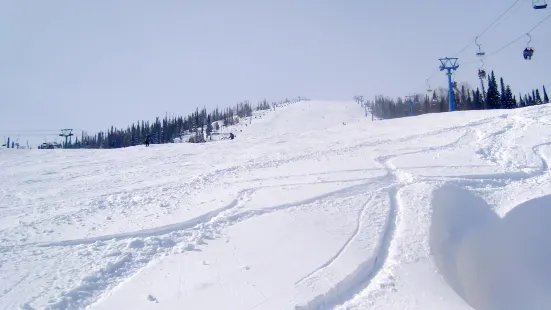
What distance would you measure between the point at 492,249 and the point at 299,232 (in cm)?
541

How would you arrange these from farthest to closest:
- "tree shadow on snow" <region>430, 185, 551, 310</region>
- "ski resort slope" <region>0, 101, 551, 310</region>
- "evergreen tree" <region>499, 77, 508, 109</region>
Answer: "evergreen tree" <region>499, 77, 508, 109</region>
"tree shadow on snow" <region>430, 185, 551, 310</region>
"ski resort slope" <region>0, 101, 551, 310</region>

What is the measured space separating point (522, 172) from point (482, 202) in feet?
10.2

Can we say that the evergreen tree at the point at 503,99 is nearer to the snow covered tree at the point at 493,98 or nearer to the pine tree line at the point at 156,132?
the snow covered tree at the point at 493,98

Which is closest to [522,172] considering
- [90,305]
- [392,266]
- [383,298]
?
[392,266]

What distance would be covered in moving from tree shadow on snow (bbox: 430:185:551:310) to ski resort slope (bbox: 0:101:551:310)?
37 millimetres

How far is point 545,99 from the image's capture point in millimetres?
72125

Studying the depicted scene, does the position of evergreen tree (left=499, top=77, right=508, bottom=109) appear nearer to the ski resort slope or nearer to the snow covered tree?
the snow covered tree

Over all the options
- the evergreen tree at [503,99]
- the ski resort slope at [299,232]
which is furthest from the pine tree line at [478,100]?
the ski resort slope at [299,232]

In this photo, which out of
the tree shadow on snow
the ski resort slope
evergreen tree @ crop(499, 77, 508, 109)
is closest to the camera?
the ski resort slope

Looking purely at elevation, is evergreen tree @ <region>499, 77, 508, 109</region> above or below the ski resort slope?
above

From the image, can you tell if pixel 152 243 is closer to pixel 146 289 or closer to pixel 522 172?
pixel 146 289

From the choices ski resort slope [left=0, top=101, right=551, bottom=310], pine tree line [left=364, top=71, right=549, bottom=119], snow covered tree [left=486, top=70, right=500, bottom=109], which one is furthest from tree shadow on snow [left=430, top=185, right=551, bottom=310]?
snow covered tree [left=486, top=70, right=500, bottom=109]

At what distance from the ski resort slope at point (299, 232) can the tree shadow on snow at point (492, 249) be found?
0.04 m

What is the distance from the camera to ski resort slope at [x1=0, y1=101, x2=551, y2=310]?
5.29 metres
